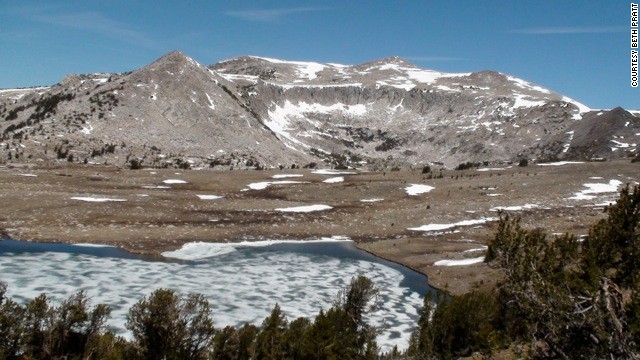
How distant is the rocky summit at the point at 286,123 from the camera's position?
309 feet

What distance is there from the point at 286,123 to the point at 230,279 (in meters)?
136

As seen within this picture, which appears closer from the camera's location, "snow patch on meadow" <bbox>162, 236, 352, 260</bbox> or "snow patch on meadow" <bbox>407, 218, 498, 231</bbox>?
"snow patch on meadow" <bbox>162, 236, 352, 260</bbox>

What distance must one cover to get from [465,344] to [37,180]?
5472 centimetres

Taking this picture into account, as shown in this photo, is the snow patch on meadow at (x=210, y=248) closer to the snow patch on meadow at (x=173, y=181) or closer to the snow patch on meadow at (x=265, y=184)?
the snow patch on meadow at (x=265, y=184)

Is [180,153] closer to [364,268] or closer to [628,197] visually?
[364,268]

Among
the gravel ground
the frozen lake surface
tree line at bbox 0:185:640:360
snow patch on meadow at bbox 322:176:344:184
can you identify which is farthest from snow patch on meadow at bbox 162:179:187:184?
tree line at bbox 0:185:640:360

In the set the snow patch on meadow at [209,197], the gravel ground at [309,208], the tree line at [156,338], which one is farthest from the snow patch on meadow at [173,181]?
the tree line at [156,338]

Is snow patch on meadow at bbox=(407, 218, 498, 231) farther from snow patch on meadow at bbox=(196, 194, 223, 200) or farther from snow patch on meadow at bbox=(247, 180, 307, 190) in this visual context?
snow patch on meadow at bbox=(247, 180, 307, 190)

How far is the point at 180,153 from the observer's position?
98438 millimetres

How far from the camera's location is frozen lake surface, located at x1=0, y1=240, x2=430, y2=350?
82.1ft

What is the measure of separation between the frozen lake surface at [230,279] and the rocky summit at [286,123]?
47344 mm

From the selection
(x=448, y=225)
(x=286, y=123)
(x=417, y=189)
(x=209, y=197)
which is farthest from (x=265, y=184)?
(x=286, y=123)

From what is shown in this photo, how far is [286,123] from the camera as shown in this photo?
16375 cm

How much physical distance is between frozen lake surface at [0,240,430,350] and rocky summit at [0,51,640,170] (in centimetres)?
4734
